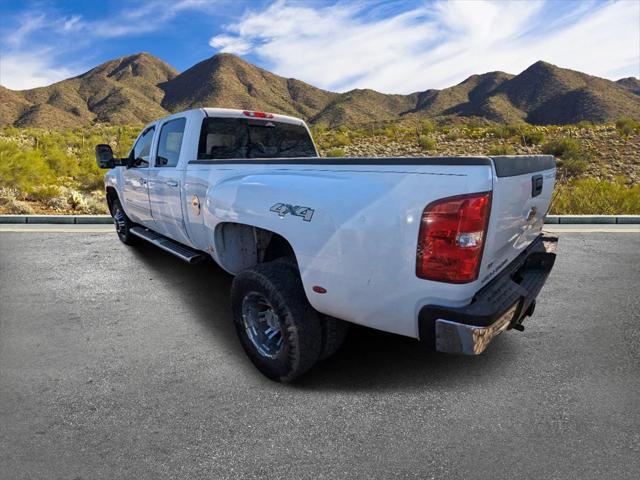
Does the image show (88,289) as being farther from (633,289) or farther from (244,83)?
→ (244,83)

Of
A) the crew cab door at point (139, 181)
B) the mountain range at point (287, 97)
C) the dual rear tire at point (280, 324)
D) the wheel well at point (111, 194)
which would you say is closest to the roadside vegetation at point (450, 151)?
the wheel well at point (111, 194)

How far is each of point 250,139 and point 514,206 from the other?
301 cm

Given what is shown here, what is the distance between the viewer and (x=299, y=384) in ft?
9.53

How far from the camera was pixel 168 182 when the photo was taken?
4480 millimetres

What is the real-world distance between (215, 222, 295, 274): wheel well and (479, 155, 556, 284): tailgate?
157 cm

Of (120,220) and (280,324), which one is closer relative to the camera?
(280,324)

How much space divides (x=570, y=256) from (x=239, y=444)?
209 inches

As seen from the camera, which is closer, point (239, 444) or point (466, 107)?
point (239, 444)

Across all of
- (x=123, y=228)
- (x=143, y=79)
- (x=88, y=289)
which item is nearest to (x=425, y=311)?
(x=88, y=289)

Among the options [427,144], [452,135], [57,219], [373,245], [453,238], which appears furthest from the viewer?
[452,135]

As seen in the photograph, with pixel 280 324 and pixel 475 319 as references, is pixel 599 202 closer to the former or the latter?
pixel 475 319

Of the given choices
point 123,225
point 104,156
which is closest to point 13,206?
point 123,225

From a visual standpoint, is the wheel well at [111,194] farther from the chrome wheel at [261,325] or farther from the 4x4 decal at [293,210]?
the 4x4 decal at [293,210]

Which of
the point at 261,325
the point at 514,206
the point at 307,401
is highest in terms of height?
the point at 514,206
